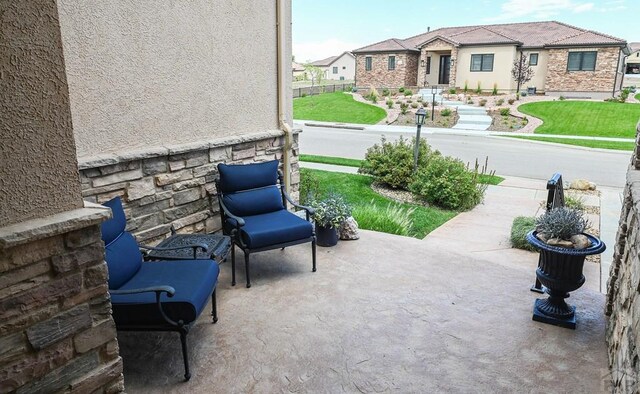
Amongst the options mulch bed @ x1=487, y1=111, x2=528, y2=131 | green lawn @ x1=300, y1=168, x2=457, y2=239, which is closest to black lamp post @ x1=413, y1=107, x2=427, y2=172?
green lawn @ x1=300, y1=168, x2=457, y2=239

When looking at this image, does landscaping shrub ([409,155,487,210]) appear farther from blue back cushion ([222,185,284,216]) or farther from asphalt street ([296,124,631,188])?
blue back cushion ([222,185,284,216])

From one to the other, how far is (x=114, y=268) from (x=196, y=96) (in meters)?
2.29

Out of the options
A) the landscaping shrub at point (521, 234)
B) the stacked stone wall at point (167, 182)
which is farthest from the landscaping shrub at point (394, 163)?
the stacked stone wall at point (167, 182)

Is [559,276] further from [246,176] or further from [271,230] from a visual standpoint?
[246,176]

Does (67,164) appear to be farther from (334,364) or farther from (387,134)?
(387,134)

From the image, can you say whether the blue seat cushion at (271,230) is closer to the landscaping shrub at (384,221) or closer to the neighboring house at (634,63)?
the landscaping shrub at (384,221)

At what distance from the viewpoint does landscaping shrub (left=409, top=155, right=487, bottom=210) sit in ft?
28.0

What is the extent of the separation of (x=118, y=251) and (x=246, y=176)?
198 centimetres

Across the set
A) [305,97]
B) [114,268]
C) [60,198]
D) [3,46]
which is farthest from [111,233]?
[305,97]

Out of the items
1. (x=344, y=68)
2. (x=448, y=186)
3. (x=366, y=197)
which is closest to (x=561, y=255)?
(x=448, y=186)

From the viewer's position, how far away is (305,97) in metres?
31.8

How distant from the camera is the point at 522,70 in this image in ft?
95.3

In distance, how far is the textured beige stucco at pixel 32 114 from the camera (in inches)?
77.7

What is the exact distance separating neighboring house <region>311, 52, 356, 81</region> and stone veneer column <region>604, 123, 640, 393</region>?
52.8m
